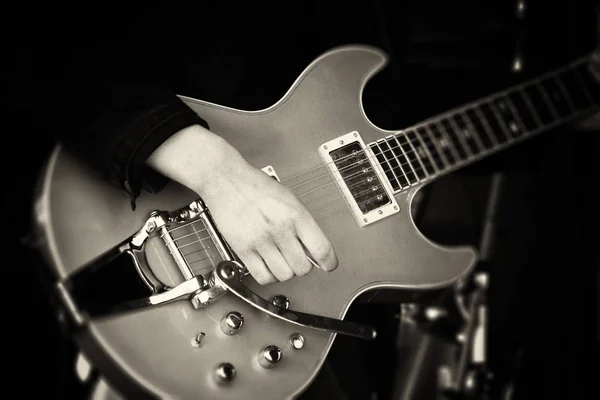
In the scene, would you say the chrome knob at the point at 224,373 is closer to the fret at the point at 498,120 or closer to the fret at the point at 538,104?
the fret at the point at 498,120

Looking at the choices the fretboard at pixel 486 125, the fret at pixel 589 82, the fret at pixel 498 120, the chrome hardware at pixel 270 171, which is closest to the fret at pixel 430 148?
the fretboard at pixel 486 125

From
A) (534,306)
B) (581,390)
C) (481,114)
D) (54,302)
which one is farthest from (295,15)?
(581,390)

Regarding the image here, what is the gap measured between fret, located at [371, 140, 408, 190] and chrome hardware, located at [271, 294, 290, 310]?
11.9 inches

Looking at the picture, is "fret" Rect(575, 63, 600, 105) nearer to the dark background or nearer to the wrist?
the dark background

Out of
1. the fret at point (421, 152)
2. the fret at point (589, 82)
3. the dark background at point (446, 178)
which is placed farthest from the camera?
the fret at point (589, 82)

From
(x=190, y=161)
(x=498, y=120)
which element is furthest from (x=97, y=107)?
(x=498, y=120)

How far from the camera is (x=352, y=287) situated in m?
0.80

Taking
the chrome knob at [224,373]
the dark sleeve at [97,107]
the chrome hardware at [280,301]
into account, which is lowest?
the chrome knob at [224,373]

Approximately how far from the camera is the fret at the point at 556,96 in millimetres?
1192

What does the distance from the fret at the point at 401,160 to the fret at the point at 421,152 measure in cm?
4

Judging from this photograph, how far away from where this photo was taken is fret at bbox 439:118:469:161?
3.36 ft

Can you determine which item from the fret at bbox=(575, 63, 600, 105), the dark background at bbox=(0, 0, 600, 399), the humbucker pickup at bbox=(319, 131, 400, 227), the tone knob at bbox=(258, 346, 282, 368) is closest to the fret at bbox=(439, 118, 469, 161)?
the dark background at bbox=(0, 0, 600, 399)

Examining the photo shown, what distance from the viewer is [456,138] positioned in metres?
1.04

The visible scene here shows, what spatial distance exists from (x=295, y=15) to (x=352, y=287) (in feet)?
1.95
